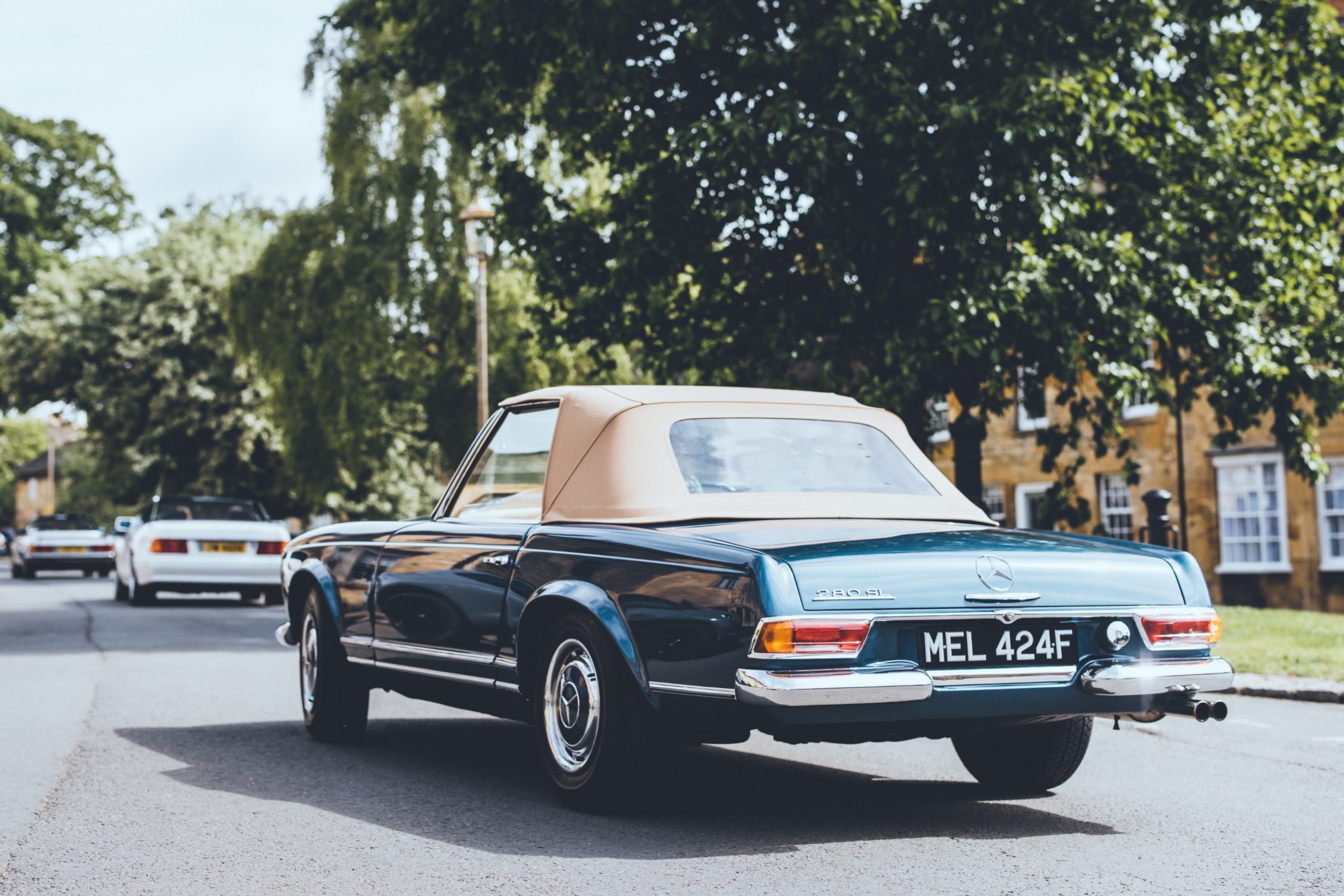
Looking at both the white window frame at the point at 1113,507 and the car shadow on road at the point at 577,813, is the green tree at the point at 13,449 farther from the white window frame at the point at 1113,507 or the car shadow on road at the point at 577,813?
the car shadow on road at the point at 577,813

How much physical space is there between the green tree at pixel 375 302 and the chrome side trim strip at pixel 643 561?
2400cm

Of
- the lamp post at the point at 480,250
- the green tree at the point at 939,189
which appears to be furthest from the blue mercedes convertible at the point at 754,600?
the lamp post at the point at 480,250

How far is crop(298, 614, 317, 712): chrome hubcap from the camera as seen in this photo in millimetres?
8125

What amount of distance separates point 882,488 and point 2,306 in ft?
182

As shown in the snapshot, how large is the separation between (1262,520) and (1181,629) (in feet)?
76.5

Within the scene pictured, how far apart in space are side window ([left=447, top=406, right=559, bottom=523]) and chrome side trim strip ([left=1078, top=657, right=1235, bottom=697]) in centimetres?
232

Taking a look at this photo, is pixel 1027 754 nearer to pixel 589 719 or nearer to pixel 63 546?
pixel 589 719

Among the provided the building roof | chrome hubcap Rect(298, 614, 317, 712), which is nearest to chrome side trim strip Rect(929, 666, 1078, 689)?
chrome hubcap Rect(298, 614, 317, 712)

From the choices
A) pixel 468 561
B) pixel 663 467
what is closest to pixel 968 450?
pixel 468 561

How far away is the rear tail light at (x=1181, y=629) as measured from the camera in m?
5.43

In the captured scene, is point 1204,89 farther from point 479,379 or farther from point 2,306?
point 2,306

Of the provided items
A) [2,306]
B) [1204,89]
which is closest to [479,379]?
[1204,89]

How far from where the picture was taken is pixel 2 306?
55719mm

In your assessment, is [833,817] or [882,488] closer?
[833,817]
